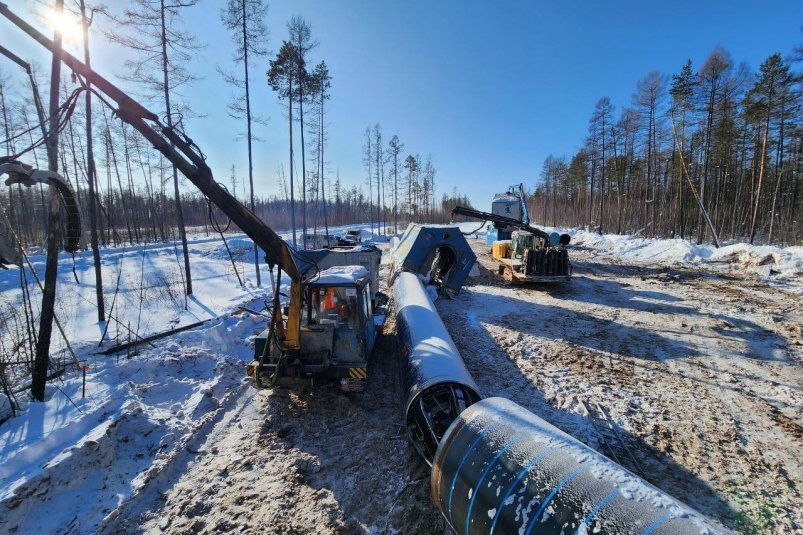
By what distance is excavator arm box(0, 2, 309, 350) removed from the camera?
15.5ft

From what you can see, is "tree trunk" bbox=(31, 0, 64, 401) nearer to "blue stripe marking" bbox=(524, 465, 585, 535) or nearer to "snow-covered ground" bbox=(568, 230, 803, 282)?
"blue stripe marking" bbox=(524, 465, 585, 535)

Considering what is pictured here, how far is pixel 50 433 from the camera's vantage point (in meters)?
4.14

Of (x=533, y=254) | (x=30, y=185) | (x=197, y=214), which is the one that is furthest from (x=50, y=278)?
(x=197, y=214)

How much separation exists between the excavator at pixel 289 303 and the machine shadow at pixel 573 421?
2399 millimetres

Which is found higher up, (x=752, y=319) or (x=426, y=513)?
(x=752, y=319)

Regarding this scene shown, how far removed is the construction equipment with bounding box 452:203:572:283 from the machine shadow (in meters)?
4.67

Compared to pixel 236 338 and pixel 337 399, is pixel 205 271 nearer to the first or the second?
pixel 236 338

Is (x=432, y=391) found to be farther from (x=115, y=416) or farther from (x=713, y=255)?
(x=713, y=255)

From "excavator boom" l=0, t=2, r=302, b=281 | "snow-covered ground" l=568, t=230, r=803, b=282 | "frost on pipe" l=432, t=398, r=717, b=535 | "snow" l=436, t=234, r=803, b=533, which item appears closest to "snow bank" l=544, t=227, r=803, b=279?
"snow-covered ground" l=568, t=230, r=803, b=282

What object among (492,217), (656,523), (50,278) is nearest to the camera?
(656,523)

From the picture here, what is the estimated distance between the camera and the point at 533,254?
13.1 meters

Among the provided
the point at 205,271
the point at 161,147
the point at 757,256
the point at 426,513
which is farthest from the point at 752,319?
the point at 205,271

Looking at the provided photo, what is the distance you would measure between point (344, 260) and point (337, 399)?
6346 millimetres

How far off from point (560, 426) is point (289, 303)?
4.32 m
